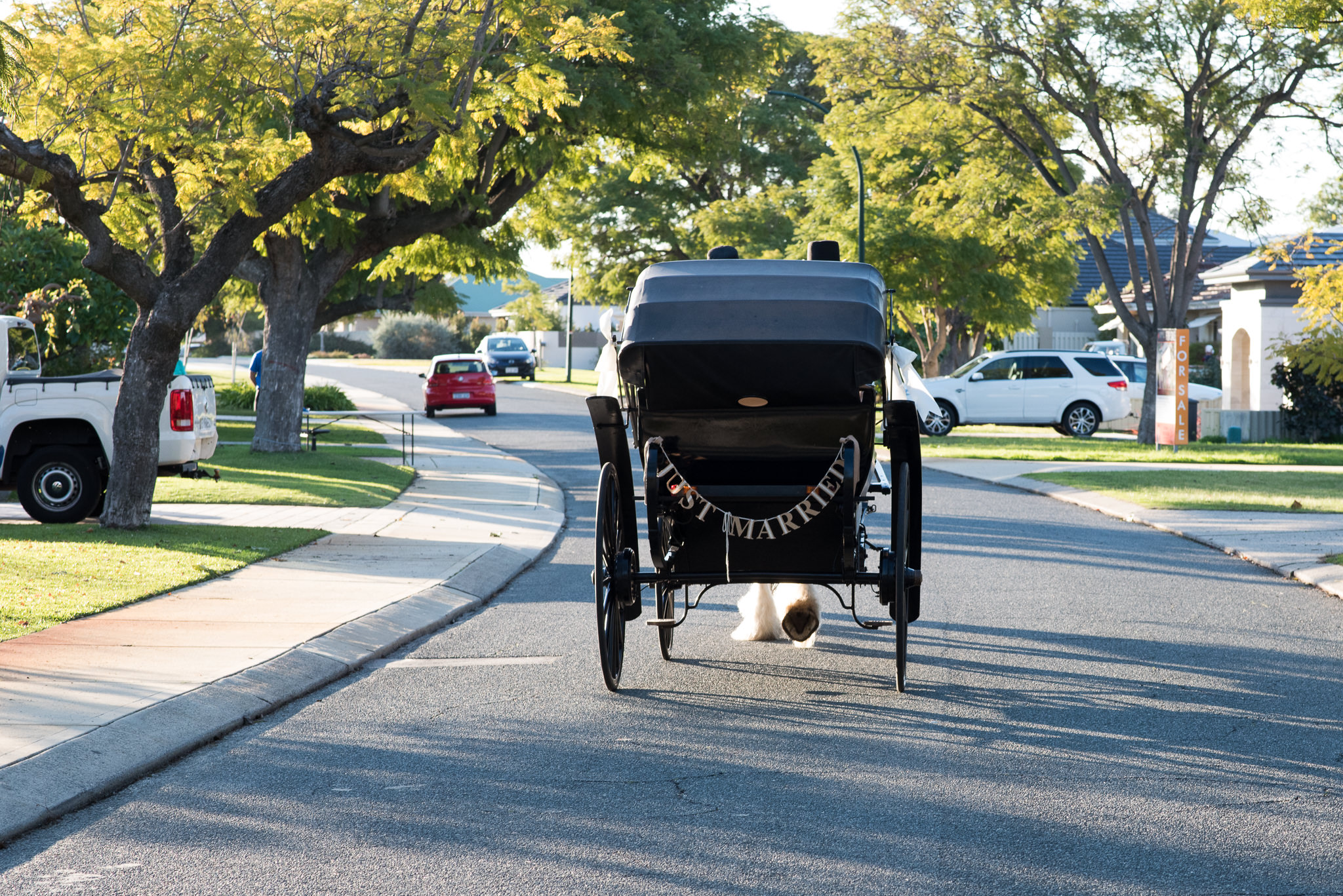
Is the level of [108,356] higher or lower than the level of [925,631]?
higher

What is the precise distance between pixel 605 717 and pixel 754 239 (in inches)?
1506

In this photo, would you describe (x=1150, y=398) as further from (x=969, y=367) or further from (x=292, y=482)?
(x=292, y=482)

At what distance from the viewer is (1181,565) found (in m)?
11.5

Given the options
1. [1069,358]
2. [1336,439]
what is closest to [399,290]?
[1069,358]

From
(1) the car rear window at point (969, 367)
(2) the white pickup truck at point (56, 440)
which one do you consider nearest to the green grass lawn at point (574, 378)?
(1) the car rear window at point (969, 367)

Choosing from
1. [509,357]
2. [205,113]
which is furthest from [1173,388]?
[509,357]

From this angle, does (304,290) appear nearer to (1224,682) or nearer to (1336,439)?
(1224,682)

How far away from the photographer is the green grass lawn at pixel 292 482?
52.0ft

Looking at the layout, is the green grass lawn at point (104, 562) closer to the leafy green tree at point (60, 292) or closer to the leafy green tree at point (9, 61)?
the leafy green tree at point (9, 61)

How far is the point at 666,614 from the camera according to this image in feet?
25.0

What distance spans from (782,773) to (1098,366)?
26531 mm

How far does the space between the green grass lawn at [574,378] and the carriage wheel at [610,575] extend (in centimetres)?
4221

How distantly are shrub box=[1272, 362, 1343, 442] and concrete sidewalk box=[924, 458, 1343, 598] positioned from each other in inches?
346

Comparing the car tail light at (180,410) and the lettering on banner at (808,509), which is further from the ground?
the car tail light at (180,410)
